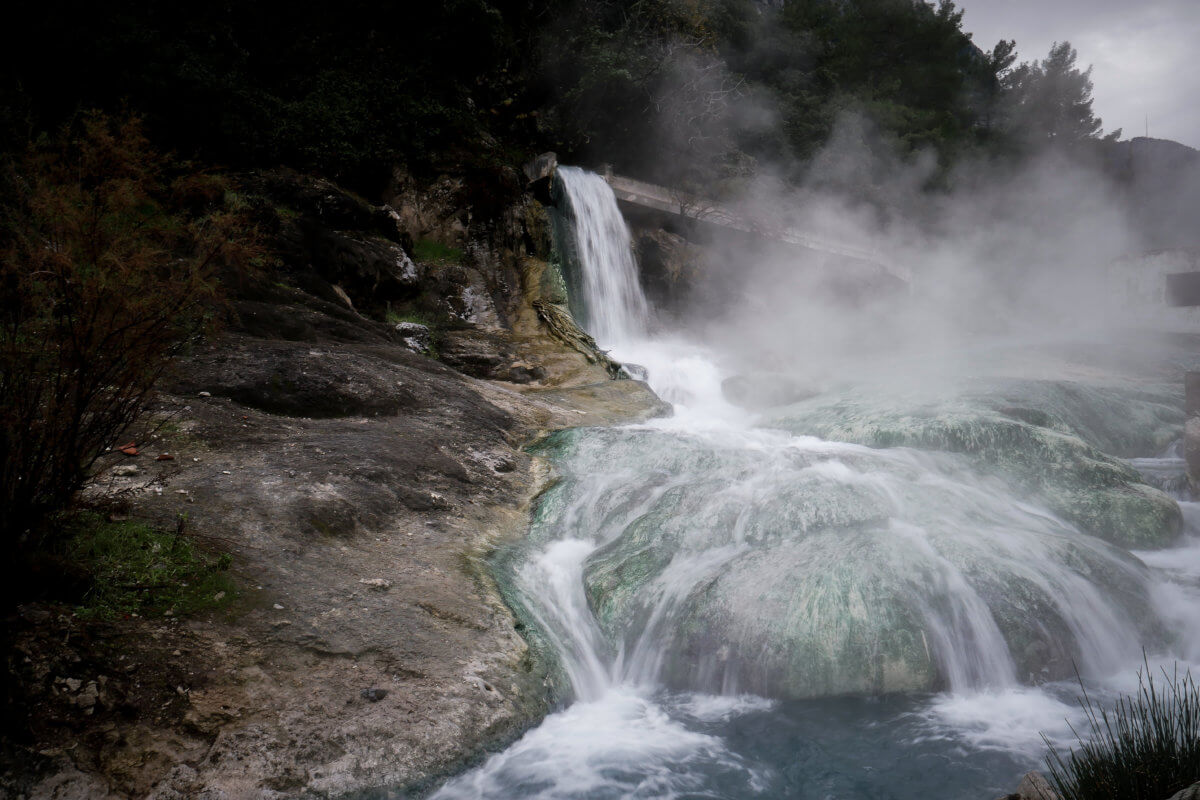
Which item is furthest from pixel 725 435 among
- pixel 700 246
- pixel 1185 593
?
pixel 700 246

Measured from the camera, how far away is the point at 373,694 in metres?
3.23

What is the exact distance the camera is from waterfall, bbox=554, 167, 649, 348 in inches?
569

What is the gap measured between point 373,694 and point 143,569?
4.29 feet

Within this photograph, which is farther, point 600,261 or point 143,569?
point 600,261

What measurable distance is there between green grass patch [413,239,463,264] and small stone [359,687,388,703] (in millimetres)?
9889

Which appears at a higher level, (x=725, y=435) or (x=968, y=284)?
(x=968, y=284)

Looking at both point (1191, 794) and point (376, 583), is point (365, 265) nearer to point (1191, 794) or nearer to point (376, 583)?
point (376, 583)

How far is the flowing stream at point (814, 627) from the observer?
3549 mm

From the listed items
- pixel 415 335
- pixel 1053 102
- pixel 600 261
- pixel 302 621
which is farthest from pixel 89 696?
pixel 1053 102

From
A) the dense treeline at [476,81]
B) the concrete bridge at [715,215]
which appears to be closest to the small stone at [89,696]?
the dense treeline at [476,81]

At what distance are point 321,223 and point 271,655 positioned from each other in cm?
848

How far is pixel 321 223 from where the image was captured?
1026 centimetres

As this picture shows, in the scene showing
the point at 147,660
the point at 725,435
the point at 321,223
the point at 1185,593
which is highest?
the point at 321,223

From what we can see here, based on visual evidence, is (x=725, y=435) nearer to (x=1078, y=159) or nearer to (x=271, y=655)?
(x=271, y=655)
